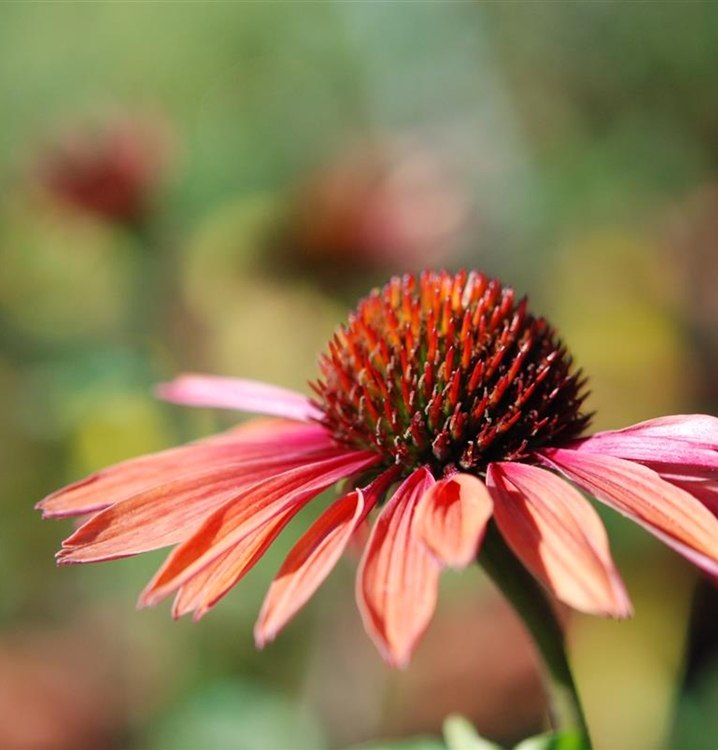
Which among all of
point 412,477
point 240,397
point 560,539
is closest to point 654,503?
point 560,539

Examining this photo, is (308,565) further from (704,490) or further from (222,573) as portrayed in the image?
(704,490)

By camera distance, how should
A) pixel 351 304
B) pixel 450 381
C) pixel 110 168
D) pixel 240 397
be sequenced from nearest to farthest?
pixel 450 381, pixel 240 397, pixel 110 168, pixel 351 304

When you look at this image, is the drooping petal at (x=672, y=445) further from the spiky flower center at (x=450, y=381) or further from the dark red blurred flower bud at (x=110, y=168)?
the dark red blurred flower bud at (x=110, y=168)

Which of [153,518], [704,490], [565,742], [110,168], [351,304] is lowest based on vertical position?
[565,742]

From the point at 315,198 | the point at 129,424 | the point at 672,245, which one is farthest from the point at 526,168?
the point at 129,424

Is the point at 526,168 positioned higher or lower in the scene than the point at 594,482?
higher

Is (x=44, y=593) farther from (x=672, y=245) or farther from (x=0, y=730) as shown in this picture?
(x=672, y=245)

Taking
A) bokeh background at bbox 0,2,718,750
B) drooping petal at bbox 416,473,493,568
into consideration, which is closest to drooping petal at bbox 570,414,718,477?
drooping petal at bbox 416,473,493,568
